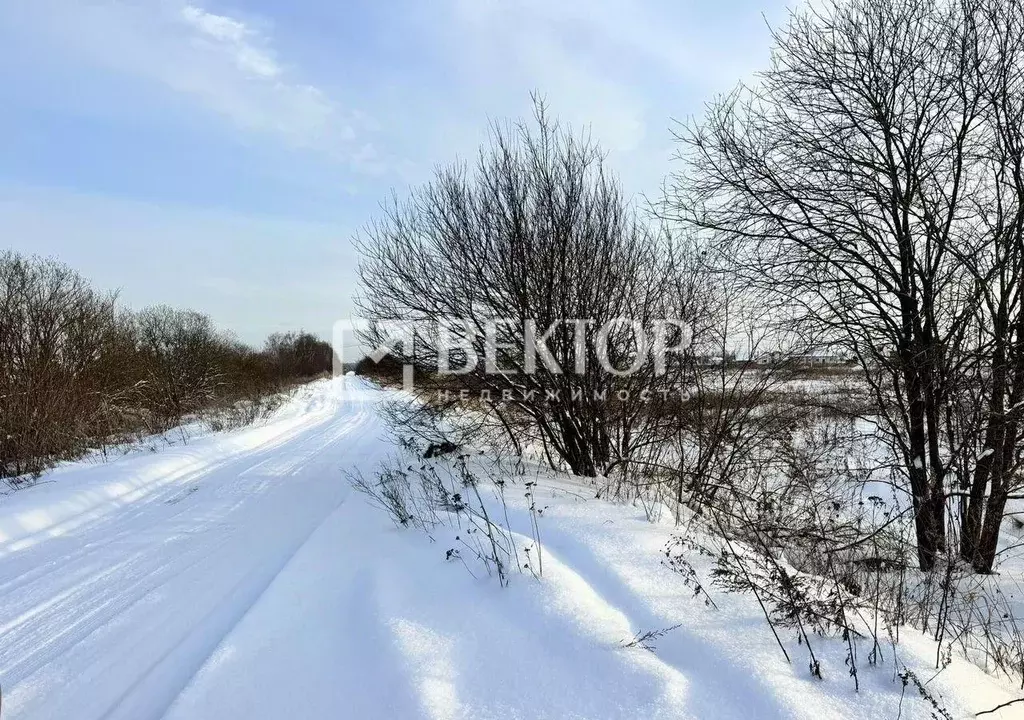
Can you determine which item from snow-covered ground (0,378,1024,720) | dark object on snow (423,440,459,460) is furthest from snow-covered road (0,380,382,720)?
dark object on snow (423,440,459,460)

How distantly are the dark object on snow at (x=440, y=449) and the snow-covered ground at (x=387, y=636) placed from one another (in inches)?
156

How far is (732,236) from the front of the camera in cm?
761

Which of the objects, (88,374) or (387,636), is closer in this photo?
(387,636)

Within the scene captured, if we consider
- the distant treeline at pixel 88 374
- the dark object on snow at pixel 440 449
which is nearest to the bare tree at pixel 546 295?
the dark object on snow at pixel 440 449

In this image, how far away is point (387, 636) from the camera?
2885 mm

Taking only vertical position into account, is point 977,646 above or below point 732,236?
below

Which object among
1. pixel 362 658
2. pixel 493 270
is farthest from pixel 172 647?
pixel 493 270

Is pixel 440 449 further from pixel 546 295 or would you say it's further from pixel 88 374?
pixel 88 374

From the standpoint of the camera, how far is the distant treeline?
403 inches

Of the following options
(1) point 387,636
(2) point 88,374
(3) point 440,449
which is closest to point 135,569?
(1) point 387,636

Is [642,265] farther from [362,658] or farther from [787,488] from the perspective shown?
[362,658]

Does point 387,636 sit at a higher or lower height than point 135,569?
higher

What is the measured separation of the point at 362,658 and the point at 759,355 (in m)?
7.21

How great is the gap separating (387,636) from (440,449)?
6741 mm
